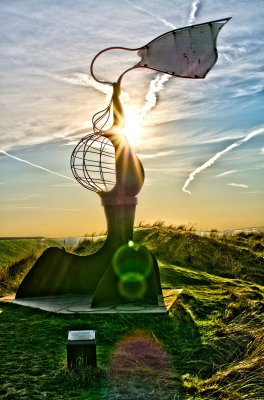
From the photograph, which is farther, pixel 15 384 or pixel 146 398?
pixel 15 384

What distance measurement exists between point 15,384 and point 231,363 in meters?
2.18

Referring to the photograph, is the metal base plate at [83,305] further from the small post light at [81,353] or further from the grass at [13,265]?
the small post light at [81,353]

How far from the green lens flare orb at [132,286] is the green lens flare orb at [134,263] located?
0.06 m

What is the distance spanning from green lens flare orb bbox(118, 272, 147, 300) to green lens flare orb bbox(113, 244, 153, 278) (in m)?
0.06

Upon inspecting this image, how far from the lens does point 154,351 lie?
5.66 m

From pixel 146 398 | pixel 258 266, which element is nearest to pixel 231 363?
pixel 146 398

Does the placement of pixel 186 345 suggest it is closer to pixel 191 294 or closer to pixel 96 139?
pixel 191 294

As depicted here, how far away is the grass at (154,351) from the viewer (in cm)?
452

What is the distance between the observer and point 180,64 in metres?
7.90

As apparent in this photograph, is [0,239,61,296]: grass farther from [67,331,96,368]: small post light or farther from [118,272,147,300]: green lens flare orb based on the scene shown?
[67,331,96,368]: small post light

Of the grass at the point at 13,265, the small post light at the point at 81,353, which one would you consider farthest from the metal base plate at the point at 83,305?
the small post light at the point at 81,353

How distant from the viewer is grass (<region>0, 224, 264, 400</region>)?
4516 millimetres

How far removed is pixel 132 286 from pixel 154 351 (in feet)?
6.45

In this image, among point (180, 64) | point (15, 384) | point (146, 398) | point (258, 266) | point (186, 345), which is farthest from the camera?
point (258, 266)
